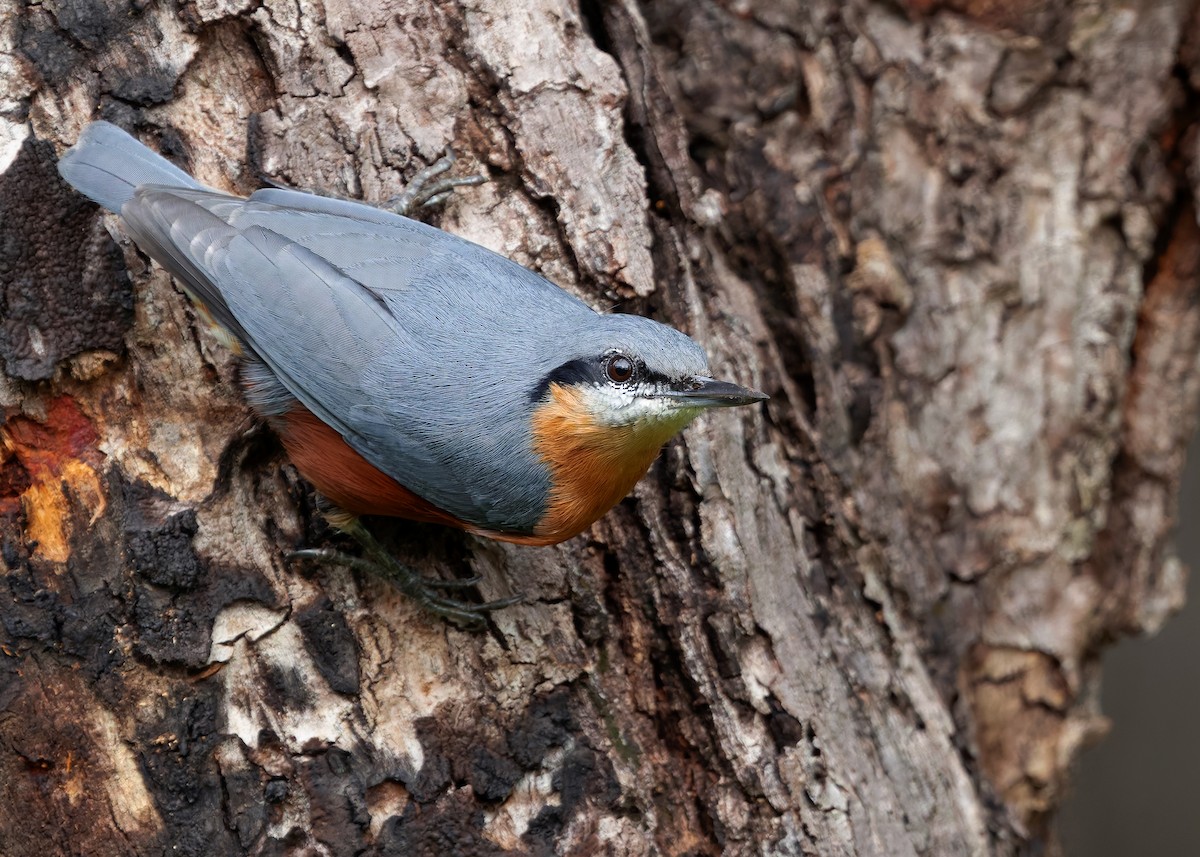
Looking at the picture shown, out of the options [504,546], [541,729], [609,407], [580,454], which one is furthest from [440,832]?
[609,407]

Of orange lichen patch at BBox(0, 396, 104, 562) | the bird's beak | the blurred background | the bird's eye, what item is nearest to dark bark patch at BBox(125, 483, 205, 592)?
orange lichen patch at BBox(0, 396, 104, 562)

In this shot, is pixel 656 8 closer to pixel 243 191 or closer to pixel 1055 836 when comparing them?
pixel 243 191

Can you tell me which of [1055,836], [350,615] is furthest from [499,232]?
[1055,836]

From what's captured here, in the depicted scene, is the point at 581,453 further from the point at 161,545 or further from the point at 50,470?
the point at 50,470

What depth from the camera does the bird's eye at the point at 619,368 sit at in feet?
9.64

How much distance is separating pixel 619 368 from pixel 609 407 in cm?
10

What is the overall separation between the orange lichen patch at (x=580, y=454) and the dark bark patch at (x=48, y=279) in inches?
45.9

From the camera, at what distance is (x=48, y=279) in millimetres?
3041

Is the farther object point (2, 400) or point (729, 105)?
point (729, 105)

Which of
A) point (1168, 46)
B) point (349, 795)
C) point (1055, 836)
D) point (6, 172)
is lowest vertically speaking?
point (1055, 836)

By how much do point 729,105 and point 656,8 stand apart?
1.48 feet

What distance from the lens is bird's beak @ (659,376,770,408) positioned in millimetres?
2834

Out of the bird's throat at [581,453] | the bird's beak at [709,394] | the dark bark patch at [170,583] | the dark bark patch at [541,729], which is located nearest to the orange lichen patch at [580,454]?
the bird's throat at [581,453]

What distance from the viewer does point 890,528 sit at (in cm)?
416
